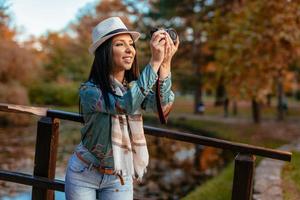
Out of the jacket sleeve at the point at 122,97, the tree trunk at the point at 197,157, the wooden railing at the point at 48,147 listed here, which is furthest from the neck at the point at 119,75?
the tree trunk at the point at 197,157

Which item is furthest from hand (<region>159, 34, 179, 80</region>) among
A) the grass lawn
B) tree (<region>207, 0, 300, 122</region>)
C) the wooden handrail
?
tree (<region>207, 0, 300, 122</region>)

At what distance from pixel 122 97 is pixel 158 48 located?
29cm

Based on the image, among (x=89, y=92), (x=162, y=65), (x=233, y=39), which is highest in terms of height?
(x=233, y=39)

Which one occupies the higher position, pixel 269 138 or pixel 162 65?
pixel 162 65

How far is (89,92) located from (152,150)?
36.1ft

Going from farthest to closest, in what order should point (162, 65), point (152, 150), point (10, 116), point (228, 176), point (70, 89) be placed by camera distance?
point (70, 89) < point (10, 116) < point (152, 150) < point (228, 176) < point (162, 65)

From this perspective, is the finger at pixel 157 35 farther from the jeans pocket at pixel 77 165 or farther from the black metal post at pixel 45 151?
the black metal post at pixel 45 151

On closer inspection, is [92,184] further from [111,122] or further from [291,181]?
[291,181]

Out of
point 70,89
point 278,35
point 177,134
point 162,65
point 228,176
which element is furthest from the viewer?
point 70,89

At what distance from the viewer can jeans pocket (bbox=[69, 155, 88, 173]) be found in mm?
2244

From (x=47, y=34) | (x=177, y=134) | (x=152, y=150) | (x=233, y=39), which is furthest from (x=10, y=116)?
(x=47, y=34)

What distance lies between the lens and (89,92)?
7.08ft

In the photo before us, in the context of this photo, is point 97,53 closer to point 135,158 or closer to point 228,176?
point 135,158

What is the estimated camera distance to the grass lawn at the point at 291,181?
5.52 m
